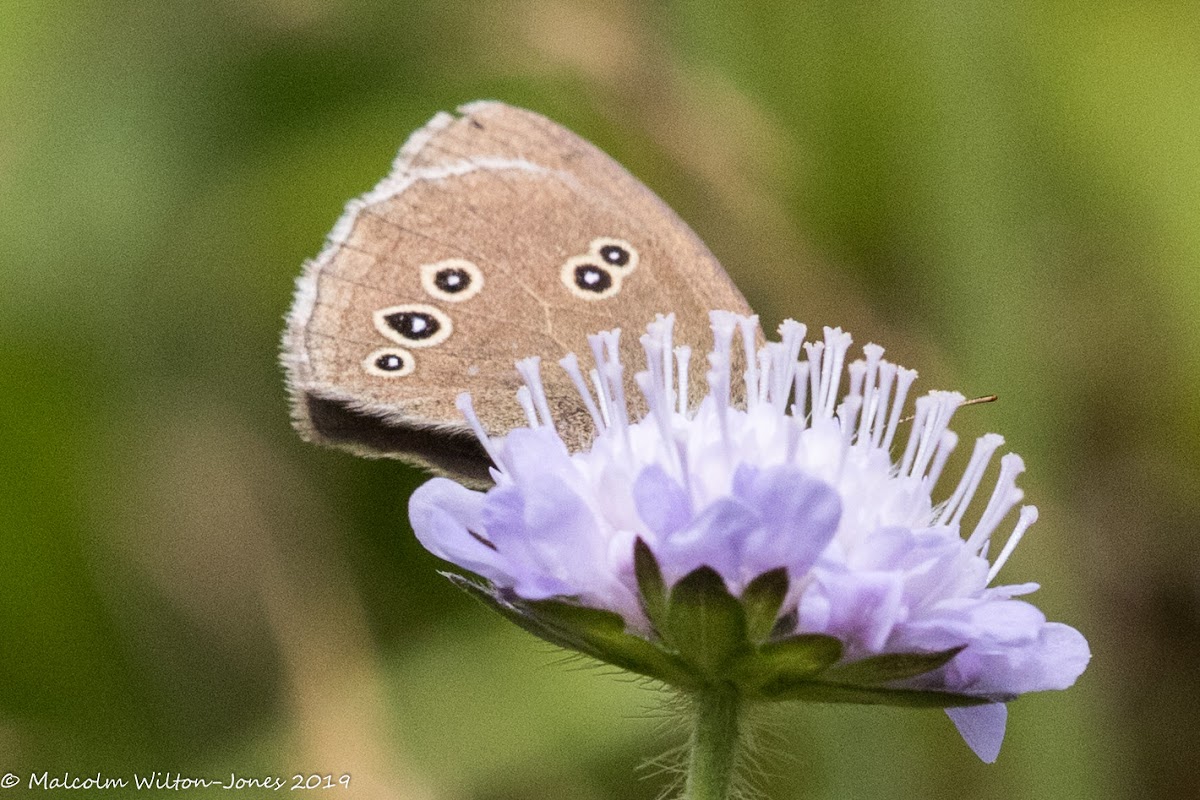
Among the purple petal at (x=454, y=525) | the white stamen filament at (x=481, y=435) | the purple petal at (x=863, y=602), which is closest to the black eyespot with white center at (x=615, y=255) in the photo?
the white stamen filament at (x=481, y=435)

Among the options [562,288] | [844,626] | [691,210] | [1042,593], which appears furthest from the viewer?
[691,210]

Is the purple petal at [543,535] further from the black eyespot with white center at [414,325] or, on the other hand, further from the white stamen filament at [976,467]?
the black eyespot with white center at [414,325]

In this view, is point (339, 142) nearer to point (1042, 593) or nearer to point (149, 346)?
point (149, 346)

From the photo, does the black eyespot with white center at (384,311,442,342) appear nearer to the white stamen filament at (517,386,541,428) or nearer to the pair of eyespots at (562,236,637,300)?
the pair of eyespots at (562,236,637,300)

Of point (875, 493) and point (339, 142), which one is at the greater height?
point (339, 142)

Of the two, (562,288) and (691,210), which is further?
(691,210)

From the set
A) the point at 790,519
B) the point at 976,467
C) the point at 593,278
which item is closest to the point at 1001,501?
the point at 976,467

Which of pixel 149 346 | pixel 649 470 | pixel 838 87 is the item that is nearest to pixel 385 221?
pixel 649 470
